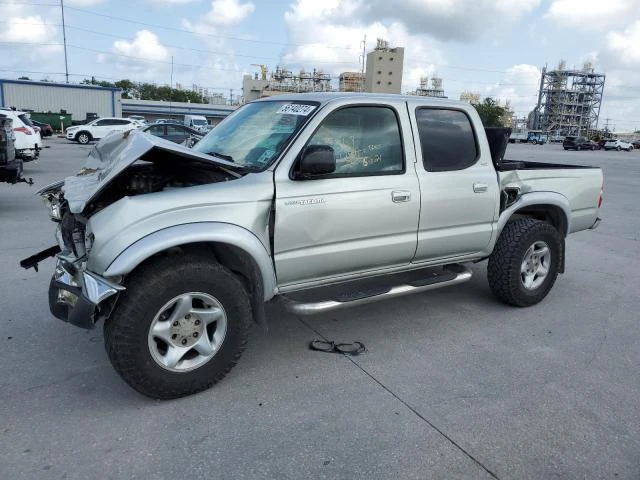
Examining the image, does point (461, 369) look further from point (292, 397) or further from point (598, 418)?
point (292, 397)

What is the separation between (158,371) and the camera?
3.21 metres

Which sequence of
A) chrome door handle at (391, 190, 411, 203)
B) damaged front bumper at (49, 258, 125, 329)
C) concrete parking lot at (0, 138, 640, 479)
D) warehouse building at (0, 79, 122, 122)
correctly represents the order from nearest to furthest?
concrete parking lot at (0, 138, 640, 479), damaged front bumper at (49, 258, 125, 329), chrome door handle at (391, 190, 411, 203), warehouse building at (0, 79, 122, 122)

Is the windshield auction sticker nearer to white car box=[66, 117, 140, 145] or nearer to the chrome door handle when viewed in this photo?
the chrome door handle

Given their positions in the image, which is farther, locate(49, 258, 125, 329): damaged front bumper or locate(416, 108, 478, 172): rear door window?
locate(416, 108, 478, 172): rear door window

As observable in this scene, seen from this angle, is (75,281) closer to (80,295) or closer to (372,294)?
(80,295)

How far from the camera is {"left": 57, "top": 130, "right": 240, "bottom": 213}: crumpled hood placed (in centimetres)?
318

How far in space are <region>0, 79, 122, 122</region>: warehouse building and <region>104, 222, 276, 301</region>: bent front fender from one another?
4477 centimetres

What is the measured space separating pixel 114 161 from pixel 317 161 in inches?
50.7

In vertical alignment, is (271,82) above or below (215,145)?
above

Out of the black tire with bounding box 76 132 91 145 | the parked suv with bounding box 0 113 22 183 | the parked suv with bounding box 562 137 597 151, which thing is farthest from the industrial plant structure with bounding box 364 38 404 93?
the parked suv with bounding box 0 113 22 183

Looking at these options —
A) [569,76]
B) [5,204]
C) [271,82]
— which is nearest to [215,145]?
[5,204]

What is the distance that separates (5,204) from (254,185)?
8.32 meters

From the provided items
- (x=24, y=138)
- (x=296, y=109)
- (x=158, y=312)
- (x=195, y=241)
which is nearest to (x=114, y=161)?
(x=195, y=241)

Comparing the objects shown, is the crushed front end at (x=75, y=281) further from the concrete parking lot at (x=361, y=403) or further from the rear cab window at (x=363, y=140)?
the rear cab window at (x=363, y=140)
